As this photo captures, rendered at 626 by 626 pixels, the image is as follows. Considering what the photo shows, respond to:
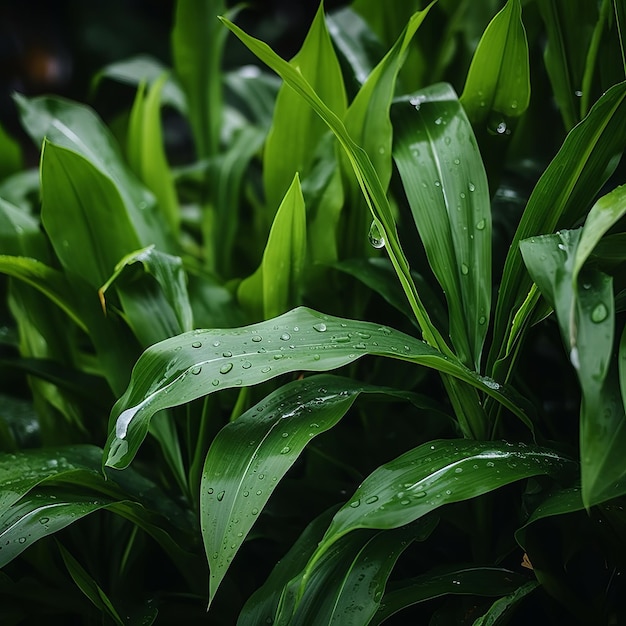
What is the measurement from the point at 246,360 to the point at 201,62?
2.32 feet

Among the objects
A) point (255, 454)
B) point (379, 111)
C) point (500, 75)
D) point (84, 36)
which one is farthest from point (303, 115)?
point (84, 36)

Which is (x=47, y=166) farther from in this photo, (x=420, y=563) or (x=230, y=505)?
(x=420, y=563)

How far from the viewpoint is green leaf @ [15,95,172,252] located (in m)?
0.86

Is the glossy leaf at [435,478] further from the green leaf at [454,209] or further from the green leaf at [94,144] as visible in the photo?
the green leaf at [94,144]

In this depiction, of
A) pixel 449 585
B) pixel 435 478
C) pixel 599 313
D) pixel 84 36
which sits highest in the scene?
pixel 84 36

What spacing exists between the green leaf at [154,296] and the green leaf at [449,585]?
1.03 ft

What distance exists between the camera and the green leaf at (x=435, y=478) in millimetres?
470

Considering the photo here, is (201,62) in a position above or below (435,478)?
above

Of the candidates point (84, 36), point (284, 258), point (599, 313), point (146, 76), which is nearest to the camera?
point (599, 313)

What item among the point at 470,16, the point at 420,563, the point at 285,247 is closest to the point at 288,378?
the point at 285,247

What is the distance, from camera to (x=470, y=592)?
55cm

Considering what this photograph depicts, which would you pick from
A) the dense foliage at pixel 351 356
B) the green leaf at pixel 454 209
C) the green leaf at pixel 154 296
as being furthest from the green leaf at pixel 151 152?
the green leaf at pixel 454 209

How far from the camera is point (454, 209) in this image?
0.64 metres

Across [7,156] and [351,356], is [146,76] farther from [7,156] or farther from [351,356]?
[351,356]
